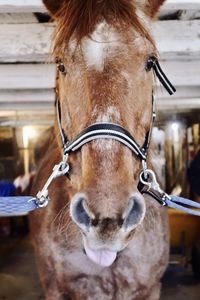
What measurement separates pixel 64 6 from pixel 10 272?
4.78m

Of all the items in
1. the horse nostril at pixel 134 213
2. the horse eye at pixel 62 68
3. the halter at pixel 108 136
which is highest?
the horse eye at pixel 62 68

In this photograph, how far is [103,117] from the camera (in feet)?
5.29

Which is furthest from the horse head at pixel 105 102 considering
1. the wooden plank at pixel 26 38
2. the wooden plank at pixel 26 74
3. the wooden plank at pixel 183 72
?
the wooden plank at pixel 183 72

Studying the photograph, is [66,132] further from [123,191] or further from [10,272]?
[10,272]

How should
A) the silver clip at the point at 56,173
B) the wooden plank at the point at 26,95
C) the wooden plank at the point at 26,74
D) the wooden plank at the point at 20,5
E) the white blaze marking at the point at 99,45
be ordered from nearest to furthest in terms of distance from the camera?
the white blaze marking at the point at 99,45, the silver clip at the point at 56,173, the wooden plank at the point at 20,5, the wooden plank at the point at 26,74, the wooden plank at the point at 26,95

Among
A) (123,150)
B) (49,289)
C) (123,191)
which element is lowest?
(49,289)

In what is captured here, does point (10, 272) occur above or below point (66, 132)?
below

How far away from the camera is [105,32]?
1.71 metres

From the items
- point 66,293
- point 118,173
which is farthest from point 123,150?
point 66,293

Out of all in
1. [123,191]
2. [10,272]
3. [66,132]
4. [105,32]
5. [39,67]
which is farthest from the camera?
[10,272]

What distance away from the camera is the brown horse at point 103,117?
153 cm

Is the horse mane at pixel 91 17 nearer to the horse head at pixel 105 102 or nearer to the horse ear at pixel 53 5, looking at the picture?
the horse head at pixel 105 102

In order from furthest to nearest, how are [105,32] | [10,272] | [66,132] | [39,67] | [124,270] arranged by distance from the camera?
1. [10,272]
2. [39,67]
3. [124,270]
4. [66,132]
5. [105,32]

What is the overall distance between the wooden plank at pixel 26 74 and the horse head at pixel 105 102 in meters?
1.32
